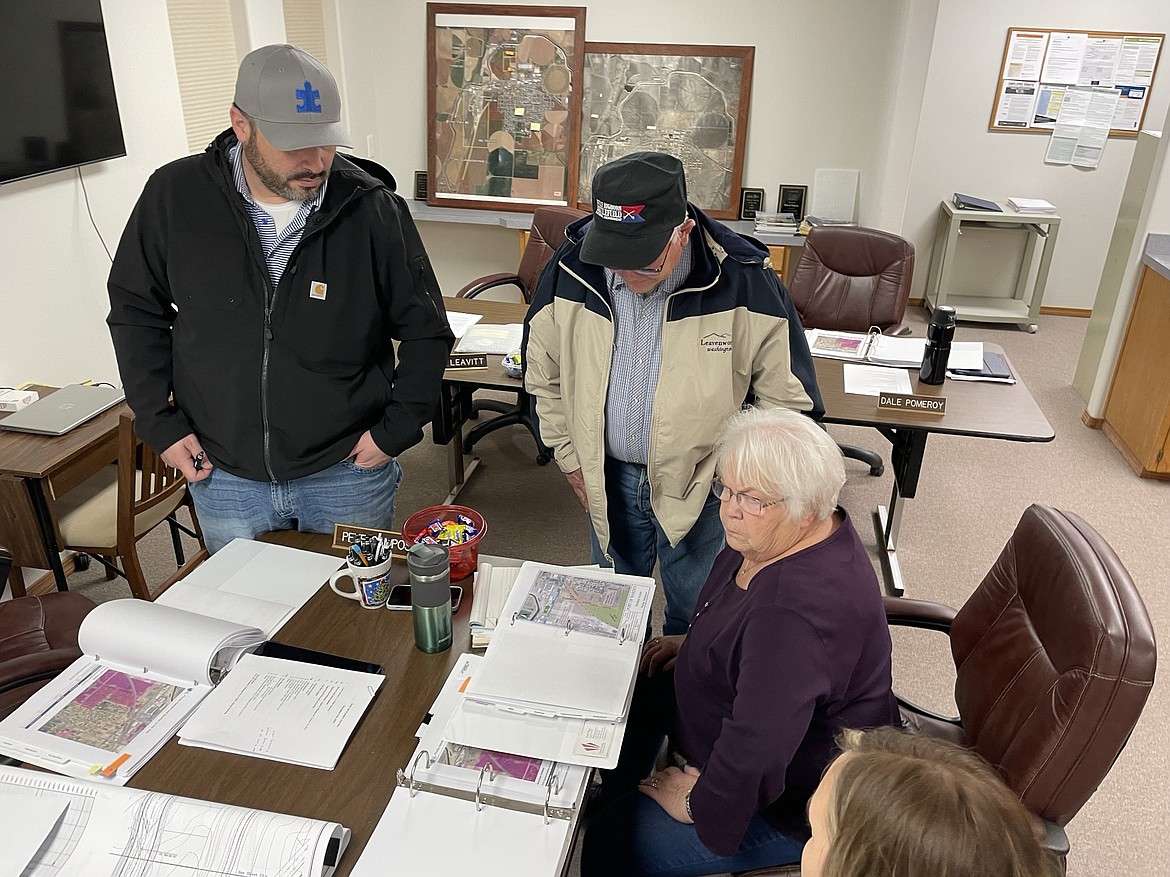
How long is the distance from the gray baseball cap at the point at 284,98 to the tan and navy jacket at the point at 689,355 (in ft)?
2.07

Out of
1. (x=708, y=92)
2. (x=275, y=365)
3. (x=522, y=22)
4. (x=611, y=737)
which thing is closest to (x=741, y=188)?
(x=708, y=92)

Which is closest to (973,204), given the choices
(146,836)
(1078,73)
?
(1078,73)

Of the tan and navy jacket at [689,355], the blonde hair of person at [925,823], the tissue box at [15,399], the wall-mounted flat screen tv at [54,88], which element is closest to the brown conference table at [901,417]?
the tan and navy jacket at [689,355]

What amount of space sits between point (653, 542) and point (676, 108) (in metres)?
3.51

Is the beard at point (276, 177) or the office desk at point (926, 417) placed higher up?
the beard at point (276, 177)

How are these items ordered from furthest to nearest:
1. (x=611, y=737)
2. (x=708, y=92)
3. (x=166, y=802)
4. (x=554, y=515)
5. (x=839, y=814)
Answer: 1. (x=708, y=92)
2. (x=554, y=515)
3. (x=611, y=737)
4. (x=166, y=802)
5. (x=839, y=814)

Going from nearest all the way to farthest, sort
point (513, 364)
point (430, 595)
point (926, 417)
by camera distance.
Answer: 1. point (430, 595)
2. point (926, 417)
3. point (513, 364)

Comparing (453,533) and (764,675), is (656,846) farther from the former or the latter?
(453,533)

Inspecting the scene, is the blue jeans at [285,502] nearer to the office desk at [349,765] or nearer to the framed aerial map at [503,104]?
the office desk at [349,765]

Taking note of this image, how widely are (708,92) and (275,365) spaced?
12.7 ft

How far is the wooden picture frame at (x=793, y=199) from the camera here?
5168 mm

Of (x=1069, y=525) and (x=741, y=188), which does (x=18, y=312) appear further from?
(x=741, y=188)

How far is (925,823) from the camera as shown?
970 millimetres

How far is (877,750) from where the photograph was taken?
108cm
